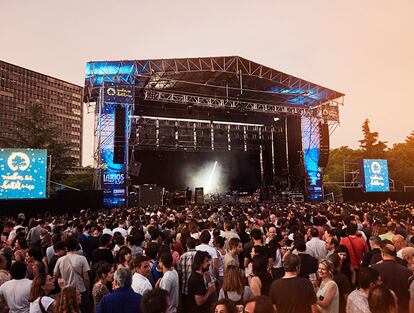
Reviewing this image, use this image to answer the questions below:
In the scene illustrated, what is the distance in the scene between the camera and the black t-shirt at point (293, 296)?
2.96 metres

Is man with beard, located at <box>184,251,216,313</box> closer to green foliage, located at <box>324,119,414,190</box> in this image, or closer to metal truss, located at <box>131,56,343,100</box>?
metal truss, located at <box>131,56,343,100</box>

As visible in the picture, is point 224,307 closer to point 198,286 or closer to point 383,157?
point 198,286

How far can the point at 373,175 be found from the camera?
75.3ft

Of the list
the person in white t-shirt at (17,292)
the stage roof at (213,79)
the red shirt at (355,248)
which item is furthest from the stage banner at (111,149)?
the person in white t-shirt at (17,292)

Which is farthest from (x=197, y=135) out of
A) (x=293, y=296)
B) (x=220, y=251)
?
(x=293, y=296)

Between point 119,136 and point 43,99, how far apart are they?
67088 millimetres

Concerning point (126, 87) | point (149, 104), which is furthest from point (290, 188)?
point (126, 87)

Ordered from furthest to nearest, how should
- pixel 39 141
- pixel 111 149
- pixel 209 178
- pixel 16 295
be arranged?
1. pixel 39 141
2. pixel 209 178
3. pixel 111 149
4. pixel 16 295

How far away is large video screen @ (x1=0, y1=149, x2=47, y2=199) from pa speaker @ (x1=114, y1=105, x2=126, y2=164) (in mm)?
5495

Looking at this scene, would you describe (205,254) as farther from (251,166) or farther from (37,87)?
(37,87)

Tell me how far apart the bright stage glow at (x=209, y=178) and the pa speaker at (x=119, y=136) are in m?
10.6

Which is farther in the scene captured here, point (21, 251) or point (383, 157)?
point (383, 157)

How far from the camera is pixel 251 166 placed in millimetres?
31359

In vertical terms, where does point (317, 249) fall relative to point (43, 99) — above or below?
below
